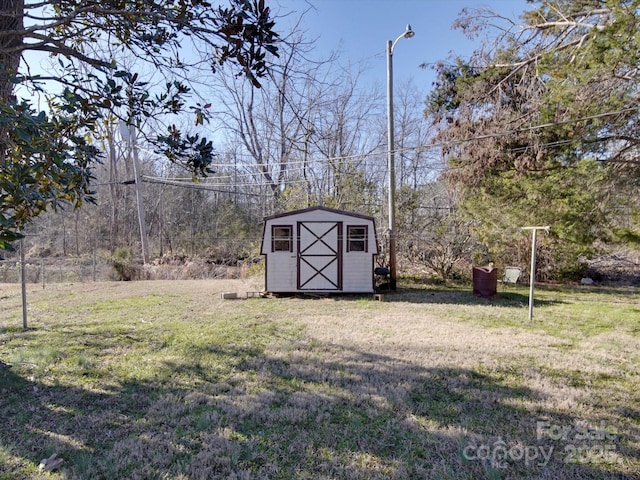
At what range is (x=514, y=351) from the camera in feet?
14.4

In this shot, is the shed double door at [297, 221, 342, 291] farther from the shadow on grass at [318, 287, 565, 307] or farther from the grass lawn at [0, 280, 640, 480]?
the grass lawn at [0, 280, 640, 480]

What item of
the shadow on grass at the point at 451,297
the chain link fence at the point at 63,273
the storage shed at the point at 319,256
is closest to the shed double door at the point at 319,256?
the storage shed at the point at 319,256

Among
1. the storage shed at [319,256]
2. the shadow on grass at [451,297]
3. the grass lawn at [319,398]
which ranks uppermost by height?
the storage shed at [319,256]

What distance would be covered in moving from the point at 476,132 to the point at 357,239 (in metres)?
3.69

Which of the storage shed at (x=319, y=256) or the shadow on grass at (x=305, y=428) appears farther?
the storage shed at (x=319, y=256)

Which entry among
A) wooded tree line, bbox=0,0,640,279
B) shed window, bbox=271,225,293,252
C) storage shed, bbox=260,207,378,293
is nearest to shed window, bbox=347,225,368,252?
storage shed, bbox=260,207,378,293

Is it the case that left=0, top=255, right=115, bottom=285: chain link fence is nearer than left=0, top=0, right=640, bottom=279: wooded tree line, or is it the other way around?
left=0, top=0, right=640, bottom=279: wooded tree line

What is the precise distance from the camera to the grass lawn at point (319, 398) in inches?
86.0

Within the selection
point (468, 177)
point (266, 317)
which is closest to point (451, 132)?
point (468, 177)

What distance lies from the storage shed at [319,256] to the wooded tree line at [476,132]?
80.9 inches

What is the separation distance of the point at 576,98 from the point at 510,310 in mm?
3992

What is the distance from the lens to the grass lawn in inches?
86.0

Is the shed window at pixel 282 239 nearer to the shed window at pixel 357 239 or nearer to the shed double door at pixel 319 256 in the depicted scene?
the shed double door at pixel 319 256

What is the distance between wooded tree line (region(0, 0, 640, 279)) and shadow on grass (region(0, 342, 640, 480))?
1549 mm
